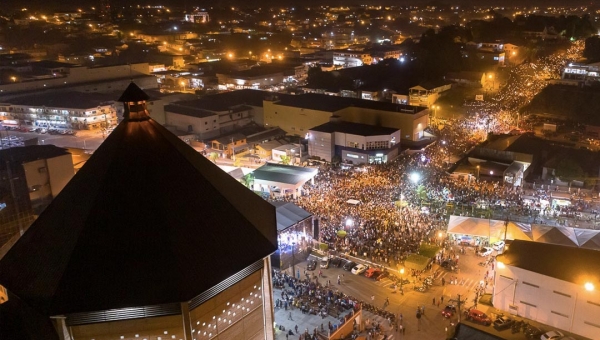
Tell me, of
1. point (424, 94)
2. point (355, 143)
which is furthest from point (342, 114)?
point (424, 94)

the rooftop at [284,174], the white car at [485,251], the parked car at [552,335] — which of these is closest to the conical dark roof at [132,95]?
the parked car at [552,335]

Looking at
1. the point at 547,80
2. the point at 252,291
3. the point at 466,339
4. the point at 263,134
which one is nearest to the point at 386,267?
the point at 466,339

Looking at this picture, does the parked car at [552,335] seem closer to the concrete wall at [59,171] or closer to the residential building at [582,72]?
the concrete wall at [59,171]

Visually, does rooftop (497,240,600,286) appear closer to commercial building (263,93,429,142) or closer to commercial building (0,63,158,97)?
commercial building (263,93,429,142)

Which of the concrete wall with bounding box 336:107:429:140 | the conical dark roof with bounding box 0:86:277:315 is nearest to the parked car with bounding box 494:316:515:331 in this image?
the conical dark roof with bounding box 0:86:277:315

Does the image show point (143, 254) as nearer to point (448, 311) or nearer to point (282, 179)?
point (448, 311)

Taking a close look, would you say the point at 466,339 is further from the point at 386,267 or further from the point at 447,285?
the point at 386,267
